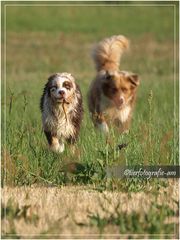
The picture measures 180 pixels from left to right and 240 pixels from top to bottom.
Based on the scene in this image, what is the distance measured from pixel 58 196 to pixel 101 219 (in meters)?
0.93

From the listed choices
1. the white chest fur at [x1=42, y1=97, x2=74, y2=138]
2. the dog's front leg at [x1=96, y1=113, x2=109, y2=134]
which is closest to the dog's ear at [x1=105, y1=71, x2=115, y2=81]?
the dog's front leg at [x1=96, y1=113, x2=109, y2=134]

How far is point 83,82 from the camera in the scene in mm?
17953

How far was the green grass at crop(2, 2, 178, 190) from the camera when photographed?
7.19 metres

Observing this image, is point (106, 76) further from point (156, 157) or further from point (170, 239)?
point (170, 239)

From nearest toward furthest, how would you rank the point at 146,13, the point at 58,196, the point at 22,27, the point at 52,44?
the point at 58,196
the point at 52,44
the point at 22,27
the point at 146,13

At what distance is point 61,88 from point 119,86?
265 centimetres

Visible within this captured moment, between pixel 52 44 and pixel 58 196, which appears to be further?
pixel 52 44

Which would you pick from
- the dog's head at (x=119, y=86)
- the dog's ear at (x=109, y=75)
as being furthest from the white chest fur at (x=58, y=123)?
the dog's ear at (x=109, y=75)

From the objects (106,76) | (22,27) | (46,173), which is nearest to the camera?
(46,173)

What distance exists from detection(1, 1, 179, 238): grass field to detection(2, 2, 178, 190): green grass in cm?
1

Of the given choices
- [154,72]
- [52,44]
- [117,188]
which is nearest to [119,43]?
[117,188]

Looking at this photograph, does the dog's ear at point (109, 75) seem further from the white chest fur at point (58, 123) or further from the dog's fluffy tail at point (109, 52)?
the white chest fur at point (58, 123)

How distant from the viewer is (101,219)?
5.66 meters

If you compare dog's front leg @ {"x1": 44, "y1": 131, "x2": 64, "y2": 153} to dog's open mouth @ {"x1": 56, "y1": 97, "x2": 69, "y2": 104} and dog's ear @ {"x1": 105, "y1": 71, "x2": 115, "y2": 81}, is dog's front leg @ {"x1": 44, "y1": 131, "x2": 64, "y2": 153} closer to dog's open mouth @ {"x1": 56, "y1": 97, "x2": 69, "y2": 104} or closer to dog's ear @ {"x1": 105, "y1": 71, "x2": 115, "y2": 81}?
dog's open mouth @ {"x1": 56, "y1": 97, "x2": 69, "y2": 104}
